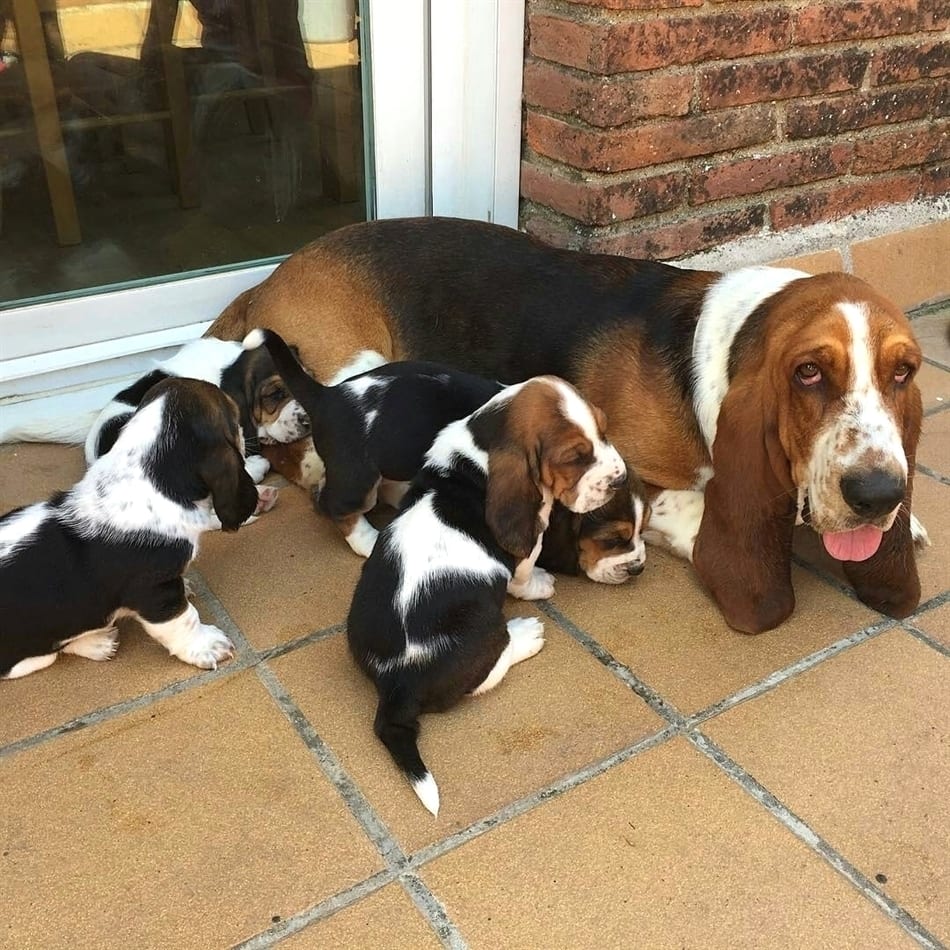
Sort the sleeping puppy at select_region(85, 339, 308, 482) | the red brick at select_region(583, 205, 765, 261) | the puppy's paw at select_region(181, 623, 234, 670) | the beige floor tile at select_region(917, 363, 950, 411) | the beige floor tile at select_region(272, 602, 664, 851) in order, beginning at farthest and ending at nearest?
the beige floor tile at select_region(917, 363, 950, 411) < the red brick at select_region(583, 205, 765, 261) < the sleeping puppy at select_region(85, 339, 308, 482) < the puppy's paw at select_region(181, 623, 234, 670) < the beige floor tile at select_region(272, 602, 664, 851)

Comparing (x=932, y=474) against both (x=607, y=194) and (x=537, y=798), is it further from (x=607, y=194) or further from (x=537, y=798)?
(x=537, y=798)

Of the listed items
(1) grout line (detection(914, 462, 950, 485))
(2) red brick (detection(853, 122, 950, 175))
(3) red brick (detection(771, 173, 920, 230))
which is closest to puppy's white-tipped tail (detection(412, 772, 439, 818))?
(1) grout line (detection(914, 462, 950, 485))

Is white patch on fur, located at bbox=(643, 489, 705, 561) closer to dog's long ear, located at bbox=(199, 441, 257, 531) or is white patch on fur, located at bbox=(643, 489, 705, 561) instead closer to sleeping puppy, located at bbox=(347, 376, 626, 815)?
sleeping puppy, located at bbox=(347, 376, 626, 815)

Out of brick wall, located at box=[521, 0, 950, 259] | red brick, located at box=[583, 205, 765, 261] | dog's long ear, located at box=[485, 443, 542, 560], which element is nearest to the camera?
dog's long ear, located at box=[485, 443, 542, 560]

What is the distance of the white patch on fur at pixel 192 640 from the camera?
2.54 meters

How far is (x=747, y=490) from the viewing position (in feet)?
8.88

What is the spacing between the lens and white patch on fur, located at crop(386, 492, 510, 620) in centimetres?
236

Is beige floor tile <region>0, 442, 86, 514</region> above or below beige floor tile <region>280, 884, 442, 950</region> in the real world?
below

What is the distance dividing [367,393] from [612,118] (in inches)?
57.5

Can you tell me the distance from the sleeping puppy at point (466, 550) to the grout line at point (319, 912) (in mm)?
201

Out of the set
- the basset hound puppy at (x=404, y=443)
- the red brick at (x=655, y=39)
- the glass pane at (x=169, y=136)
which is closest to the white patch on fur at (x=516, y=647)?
the basset hound puppy at (x=404, y=443)

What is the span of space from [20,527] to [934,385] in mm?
3514

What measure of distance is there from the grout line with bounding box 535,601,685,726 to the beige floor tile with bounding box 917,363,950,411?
2024mm

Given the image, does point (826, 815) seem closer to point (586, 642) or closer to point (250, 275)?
point (586, 642)
